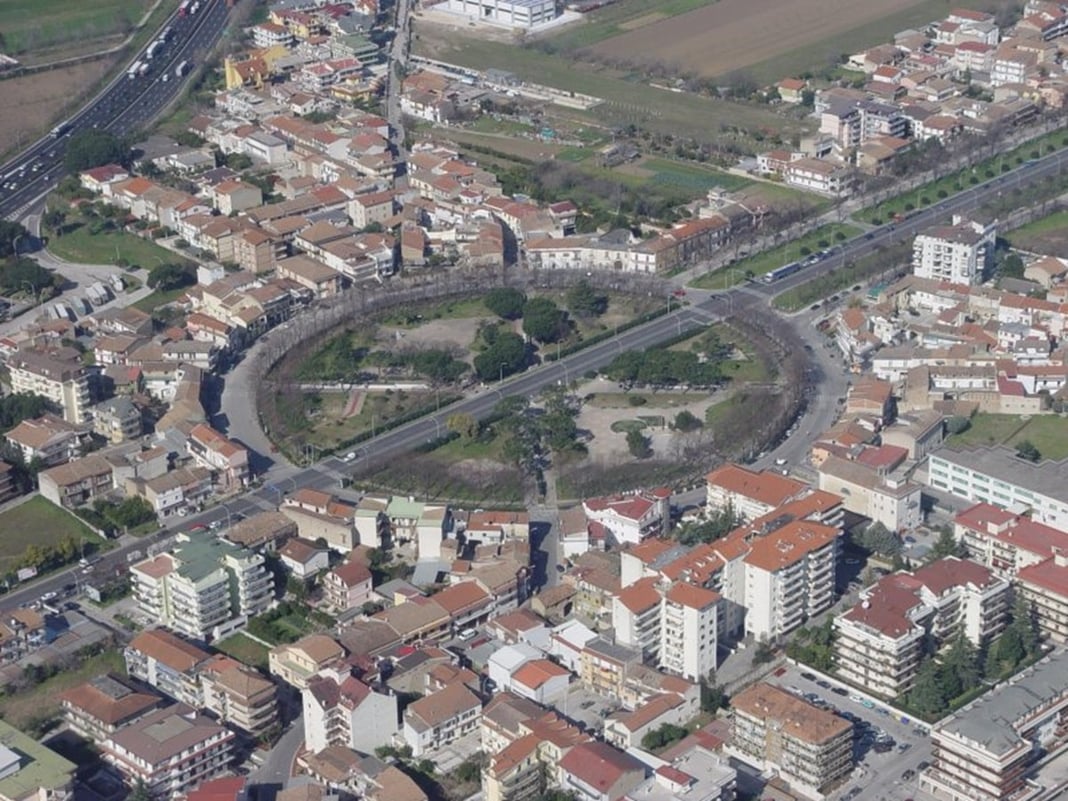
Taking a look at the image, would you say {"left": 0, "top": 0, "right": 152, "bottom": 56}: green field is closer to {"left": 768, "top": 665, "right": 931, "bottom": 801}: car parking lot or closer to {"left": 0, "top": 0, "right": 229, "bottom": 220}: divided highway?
{"left": 0, "top": 0, "right": 229, "bottom": 220}: divided highway

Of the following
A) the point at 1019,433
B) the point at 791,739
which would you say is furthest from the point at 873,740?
the point at 1019,433

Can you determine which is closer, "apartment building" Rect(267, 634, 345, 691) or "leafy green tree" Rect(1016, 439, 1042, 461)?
"apartment building" Rect(267, 634, 345, 691)

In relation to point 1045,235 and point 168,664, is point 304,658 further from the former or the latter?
point 1045,235

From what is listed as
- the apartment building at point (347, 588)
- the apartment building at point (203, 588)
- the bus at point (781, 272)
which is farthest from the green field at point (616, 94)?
the apartment building at point (203, 588)

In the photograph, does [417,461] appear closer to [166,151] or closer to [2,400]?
[2,400]

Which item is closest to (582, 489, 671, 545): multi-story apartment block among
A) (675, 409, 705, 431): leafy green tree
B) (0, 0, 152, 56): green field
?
(675, 409, 705, 431): leafy green tree

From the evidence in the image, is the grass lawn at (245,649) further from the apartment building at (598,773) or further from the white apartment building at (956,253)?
the white apartment building at (956,253)
